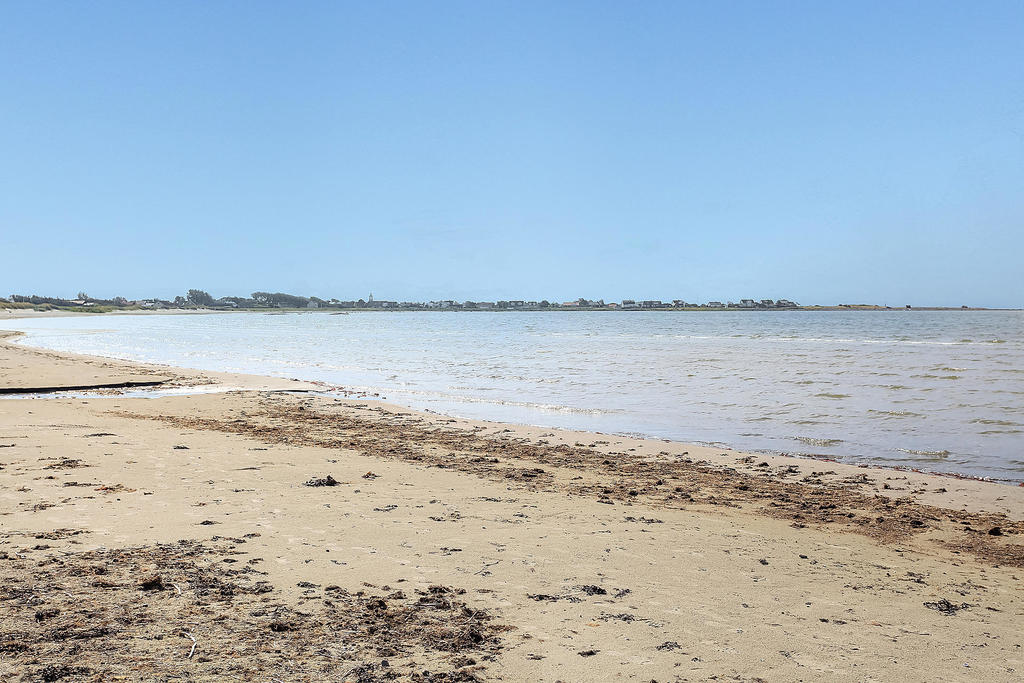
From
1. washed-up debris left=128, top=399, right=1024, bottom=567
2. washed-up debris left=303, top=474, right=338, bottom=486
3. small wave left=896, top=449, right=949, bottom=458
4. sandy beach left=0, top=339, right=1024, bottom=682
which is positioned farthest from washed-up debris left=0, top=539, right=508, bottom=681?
small wave left=896, top=449, right=949, bottom=458

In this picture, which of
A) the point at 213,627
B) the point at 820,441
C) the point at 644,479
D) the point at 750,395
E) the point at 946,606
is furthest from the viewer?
the point at 750,395

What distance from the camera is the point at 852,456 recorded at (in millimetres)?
11836

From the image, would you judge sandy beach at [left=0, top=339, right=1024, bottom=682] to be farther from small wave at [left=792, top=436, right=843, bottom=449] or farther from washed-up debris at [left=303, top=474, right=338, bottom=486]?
small wave at [left=792, top=436, right=843, bottom=449]

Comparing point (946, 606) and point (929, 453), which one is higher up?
point (946, 606)

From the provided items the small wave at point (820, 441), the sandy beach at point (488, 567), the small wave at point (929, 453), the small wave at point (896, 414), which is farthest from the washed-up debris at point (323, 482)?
the small wave at point (896, 414)

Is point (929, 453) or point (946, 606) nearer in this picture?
point (946, 606)

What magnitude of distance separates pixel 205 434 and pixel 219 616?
8.60m

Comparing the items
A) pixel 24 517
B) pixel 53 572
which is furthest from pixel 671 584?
pixel 24 517

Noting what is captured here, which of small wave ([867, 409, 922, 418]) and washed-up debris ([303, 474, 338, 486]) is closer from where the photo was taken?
washed-up debris ([303, 474, 338, 486])

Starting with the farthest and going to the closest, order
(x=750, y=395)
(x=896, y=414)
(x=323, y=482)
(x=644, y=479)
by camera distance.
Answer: (x=750, y=395) → (x=896, y=414) → (x=644, y=479) → (x=323, y=482)

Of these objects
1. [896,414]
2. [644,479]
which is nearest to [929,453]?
[896,414]

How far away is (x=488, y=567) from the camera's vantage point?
18.7 feet

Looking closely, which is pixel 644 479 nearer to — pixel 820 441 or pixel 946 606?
pixel 946 606

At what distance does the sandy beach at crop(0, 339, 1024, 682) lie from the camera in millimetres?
4105
